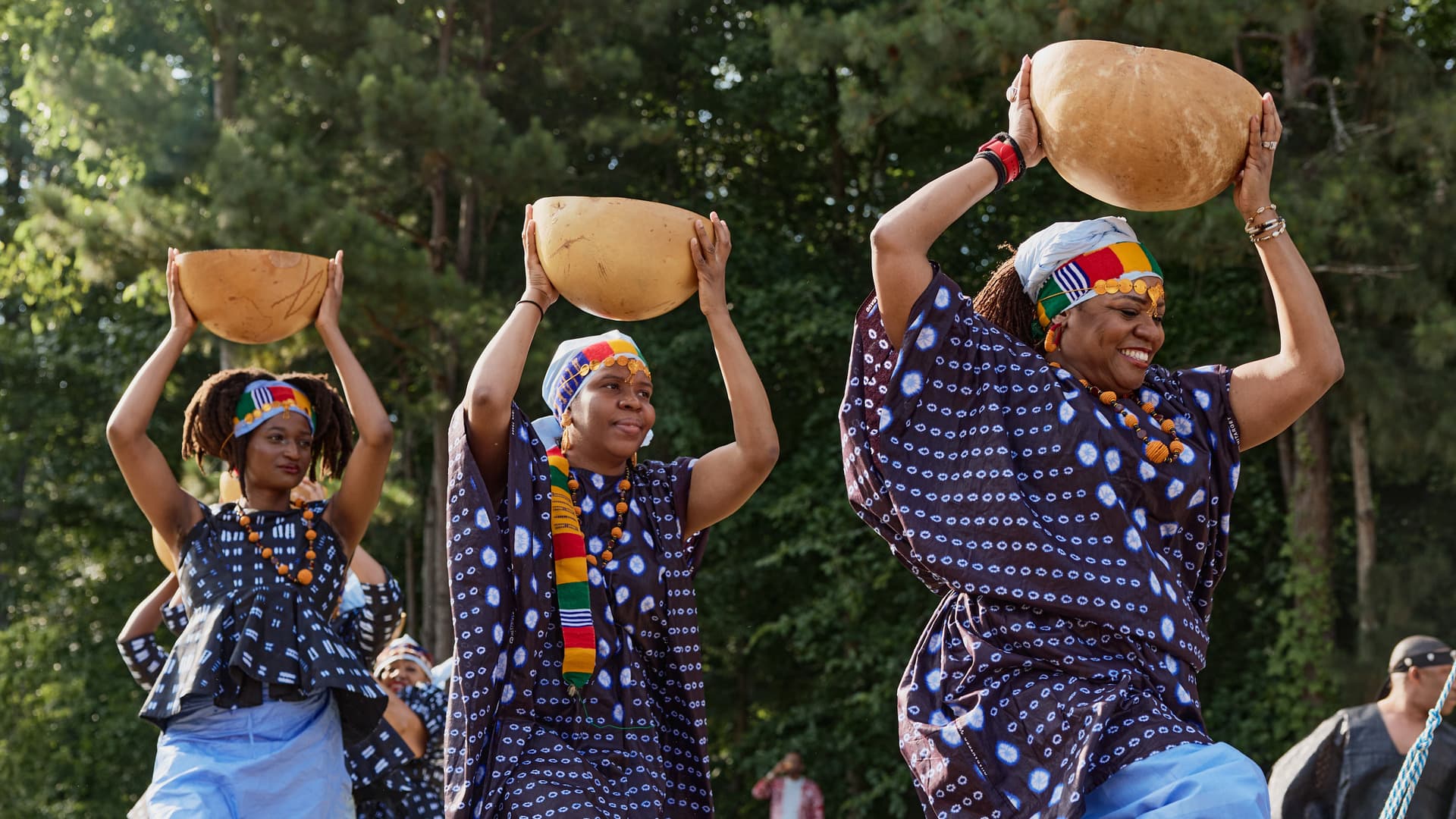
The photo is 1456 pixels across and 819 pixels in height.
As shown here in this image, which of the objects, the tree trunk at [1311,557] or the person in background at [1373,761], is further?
the tree trunk at [1311,557]

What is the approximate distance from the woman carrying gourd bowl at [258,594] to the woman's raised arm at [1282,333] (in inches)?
94.1

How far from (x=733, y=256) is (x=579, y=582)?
12.3 metres

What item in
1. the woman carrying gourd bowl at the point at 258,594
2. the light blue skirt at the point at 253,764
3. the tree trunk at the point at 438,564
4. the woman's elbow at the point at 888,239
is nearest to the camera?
the woman's elbow at the point at 888,239

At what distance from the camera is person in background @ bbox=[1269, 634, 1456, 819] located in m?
6.41

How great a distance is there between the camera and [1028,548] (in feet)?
10.2

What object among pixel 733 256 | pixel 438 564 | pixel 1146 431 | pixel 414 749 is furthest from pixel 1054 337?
pixel 733 256

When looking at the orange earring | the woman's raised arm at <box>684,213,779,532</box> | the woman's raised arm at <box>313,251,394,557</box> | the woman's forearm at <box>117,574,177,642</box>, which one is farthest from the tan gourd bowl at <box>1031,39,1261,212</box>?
the woman's forearm at <box>117,574,177,642</box>

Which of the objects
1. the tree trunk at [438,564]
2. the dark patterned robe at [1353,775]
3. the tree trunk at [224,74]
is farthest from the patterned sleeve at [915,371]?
the tree trunk at [224,74]

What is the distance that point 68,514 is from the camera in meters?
18.5

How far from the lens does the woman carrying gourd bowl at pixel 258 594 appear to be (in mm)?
4582

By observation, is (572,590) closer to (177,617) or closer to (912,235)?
(912,235)

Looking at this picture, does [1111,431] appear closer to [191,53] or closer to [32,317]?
[191,53]

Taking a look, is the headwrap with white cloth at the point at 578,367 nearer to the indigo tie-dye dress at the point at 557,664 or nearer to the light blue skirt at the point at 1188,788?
the indigo tie-dye dress at the point at 557,664

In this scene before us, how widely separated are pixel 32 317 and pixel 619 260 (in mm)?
14818
